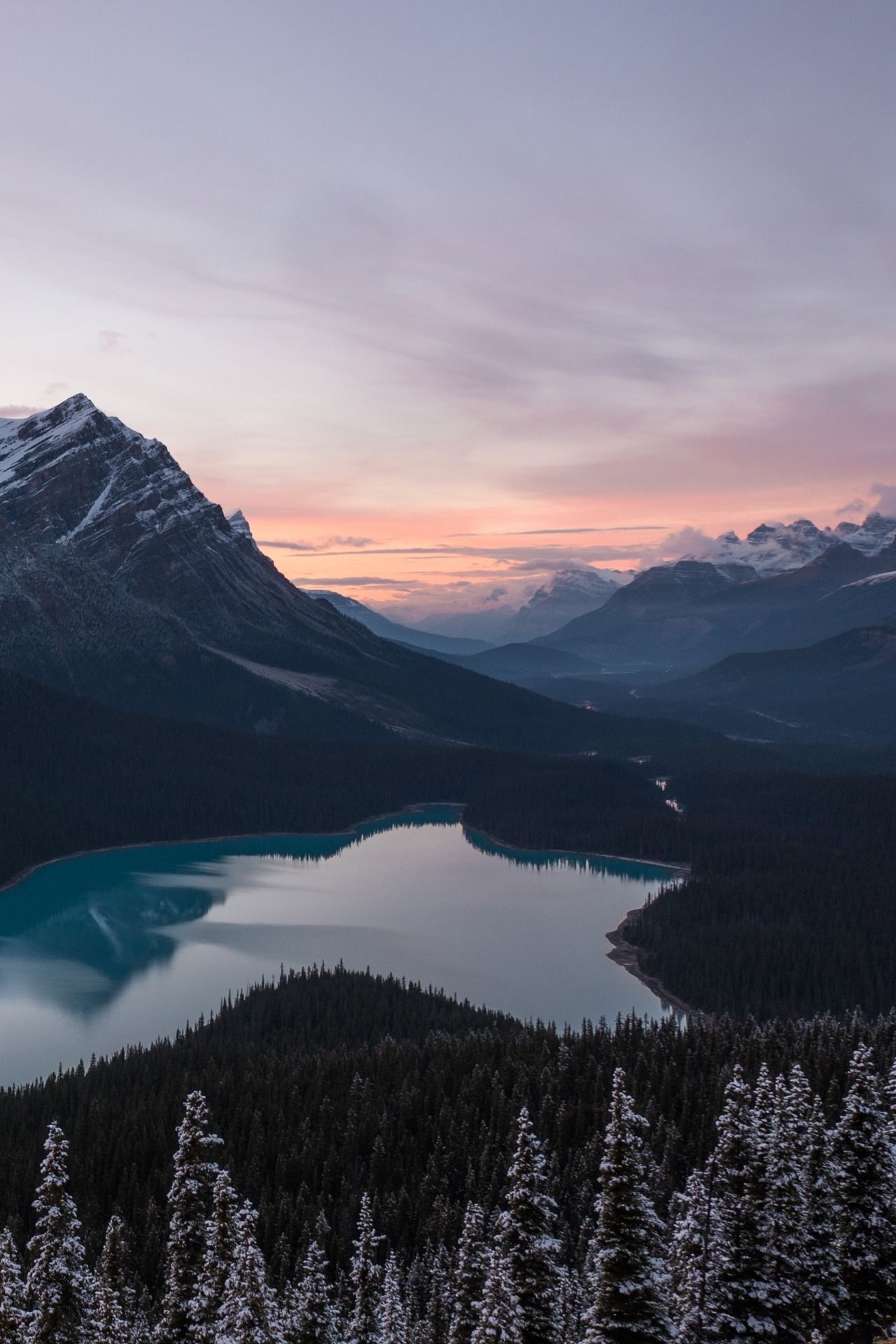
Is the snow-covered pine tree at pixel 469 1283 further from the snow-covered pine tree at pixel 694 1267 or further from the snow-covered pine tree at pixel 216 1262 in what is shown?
the snow-covered pine tree at pixel 216 1262

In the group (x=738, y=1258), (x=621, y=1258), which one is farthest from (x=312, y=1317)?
(x=738, y=1258)

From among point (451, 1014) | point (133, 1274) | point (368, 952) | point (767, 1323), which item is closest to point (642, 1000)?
point (451, 1014)

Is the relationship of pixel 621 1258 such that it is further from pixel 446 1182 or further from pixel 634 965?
pixel 634 965

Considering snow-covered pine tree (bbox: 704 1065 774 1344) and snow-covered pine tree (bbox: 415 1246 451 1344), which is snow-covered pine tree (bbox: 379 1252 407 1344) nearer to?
snow-covered pine tree (bbox: 704 1065 774 1344)

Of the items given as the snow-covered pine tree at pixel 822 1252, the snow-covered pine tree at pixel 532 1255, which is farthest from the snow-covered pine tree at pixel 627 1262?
the snow-covered pine tree at pixel 822 1252

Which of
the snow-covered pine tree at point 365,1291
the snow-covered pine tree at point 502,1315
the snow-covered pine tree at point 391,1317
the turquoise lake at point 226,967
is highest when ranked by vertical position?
the snow-covered pine tree at point 502,1315

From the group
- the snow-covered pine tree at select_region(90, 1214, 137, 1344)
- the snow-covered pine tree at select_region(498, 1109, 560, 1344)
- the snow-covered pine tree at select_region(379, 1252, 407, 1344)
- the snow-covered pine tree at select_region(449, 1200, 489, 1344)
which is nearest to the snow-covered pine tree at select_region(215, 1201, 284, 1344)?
the snow-covered pine tree at select_region(90, 1214, 137, 1344)
